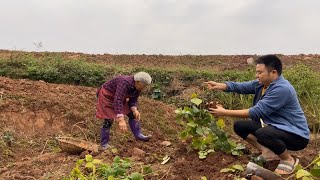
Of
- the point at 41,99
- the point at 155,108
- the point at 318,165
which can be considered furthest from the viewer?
the point at 155,108

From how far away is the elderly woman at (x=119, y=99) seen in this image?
18.4 ft

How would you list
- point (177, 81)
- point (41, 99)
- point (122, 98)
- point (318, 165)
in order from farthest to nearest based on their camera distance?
1. point (177, 81)
2. point (41, 99)
3. point (122, 98)
4. point (318, 165)

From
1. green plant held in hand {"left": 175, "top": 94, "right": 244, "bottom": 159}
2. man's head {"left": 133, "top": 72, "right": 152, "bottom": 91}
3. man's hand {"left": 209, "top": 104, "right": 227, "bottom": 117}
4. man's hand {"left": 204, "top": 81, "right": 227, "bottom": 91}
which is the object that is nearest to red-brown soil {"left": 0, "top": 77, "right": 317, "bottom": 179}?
green plant held in hand {"left": 175, "top": 94, "right": 244, "bottom": 159}

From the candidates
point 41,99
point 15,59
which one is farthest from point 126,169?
point 15,59

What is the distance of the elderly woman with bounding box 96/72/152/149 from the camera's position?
18.4 feet

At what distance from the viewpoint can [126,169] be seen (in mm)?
4535

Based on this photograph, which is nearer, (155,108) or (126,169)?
(126,169)

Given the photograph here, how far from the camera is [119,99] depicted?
5645 mm

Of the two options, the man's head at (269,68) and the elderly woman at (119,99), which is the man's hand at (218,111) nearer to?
the man's head at (269,68)

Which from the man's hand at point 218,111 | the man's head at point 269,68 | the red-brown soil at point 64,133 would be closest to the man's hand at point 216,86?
the man's hand at point 218,111

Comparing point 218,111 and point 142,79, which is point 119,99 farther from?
point 218,111

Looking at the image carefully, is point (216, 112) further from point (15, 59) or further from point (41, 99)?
point (15, 59)

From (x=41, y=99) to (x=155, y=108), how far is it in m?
1.98

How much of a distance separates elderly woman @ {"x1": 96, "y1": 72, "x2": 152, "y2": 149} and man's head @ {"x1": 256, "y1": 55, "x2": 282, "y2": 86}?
1586 mm
